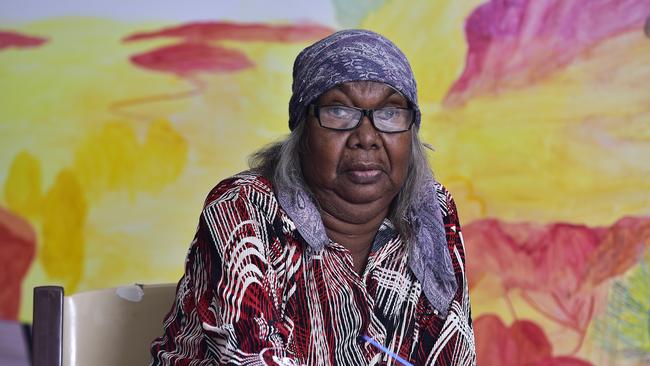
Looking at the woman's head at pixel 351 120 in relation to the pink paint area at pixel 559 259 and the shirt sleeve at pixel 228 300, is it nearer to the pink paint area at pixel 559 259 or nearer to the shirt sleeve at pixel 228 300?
the shirt sleeve at pixel 228 300

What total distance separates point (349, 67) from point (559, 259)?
4.14ft

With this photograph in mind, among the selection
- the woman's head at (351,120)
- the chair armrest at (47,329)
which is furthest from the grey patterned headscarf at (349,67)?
the chair armrest at (47,329)

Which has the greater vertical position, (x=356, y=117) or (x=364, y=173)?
(x=356, y=117)

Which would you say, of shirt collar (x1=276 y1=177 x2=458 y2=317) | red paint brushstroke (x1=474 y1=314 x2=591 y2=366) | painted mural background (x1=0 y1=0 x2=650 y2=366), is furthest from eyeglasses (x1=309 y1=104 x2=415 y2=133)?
red paint brushstroke (x1=474 y1=314 x2=591 y2=366)

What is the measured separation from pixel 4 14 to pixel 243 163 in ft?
2.77

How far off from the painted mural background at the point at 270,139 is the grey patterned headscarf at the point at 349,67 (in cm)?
98

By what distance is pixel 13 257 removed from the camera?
274 cm

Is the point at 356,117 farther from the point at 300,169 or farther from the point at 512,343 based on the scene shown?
the point at 512,343

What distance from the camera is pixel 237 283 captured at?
1524 millimetres

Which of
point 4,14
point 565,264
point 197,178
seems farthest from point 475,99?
point 4,14

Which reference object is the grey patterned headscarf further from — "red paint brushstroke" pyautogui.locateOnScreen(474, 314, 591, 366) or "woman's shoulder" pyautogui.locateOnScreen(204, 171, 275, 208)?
"red paint brushstroke" pyautogui.locateOnScreen(474, 314, 591, 366)

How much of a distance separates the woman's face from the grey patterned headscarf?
0.02m

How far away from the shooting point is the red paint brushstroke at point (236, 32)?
2.71 meters

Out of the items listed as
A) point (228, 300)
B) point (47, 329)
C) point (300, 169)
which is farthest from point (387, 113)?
point (47, 329)
